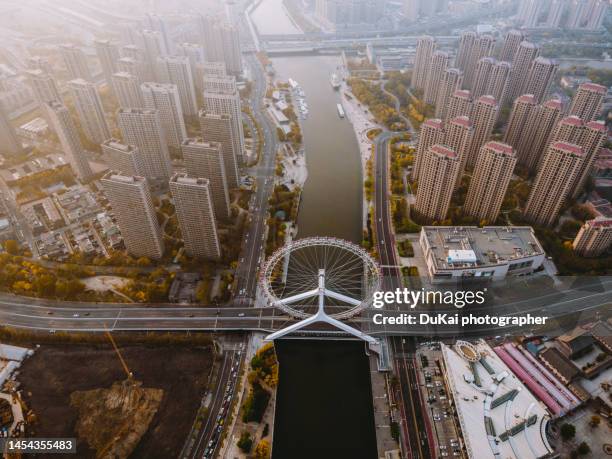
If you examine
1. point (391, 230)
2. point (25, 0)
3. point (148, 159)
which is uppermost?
point (25, 0)

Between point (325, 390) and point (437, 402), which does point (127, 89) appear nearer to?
point (325, 390)

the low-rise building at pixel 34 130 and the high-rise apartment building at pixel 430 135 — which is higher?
the high-rise apartment building at pixel 430 135

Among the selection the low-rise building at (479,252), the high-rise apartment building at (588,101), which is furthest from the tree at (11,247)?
the high-rise apartment building at (588,101)

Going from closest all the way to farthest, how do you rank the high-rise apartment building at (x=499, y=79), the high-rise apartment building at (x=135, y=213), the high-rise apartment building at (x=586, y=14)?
the high-rise apartment building at (x=135, y=213) < the high-rise apartment building at (x=499, y=79) < the high-rise apartment building at (x=586, y=14)

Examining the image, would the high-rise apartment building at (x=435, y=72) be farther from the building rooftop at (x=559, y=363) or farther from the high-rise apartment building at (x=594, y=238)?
the building rooftop at (x=559, y=363)

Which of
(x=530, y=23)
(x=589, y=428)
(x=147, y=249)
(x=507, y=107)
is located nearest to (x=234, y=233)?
(x=147, y=249)

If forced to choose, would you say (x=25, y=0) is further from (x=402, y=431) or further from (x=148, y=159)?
(x=402, y=431)
